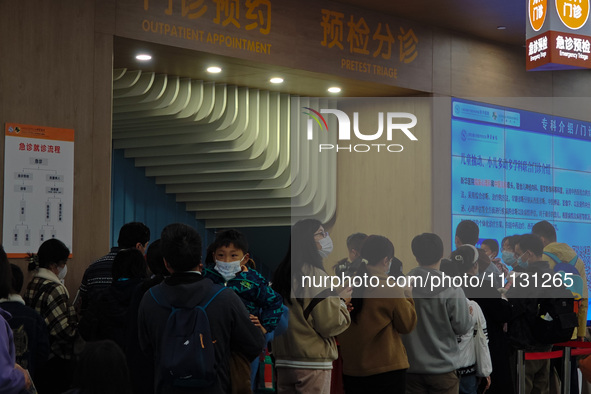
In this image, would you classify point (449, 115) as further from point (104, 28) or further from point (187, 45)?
point (104, 28)

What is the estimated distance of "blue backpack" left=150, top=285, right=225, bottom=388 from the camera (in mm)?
3439

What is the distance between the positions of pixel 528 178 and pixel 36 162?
4.00m

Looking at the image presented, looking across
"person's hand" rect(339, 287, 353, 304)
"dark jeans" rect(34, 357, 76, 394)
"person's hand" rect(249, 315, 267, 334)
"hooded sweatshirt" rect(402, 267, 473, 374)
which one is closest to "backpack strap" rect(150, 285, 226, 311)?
"person's hand" rect(249, 315, 267, 334)

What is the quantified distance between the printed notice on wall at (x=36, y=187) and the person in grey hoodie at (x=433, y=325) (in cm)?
244

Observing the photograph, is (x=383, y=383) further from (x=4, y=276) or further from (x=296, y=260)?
(x=4, y=276)

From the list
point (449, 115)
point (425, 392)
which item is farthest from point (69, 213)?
point (449, 115)

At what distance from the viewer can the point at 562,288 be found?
19.7 ft

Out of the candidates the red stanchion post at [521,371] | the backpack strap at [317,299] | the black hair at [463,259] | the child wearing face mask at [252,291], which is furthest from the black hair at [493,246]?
the child wearing face mask at [252,291]

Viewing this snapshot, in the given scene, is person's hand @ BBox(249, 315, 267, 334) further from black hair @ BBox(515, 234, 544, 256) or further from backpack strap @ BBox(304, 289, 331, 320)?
black hair @ BBox(515, 234, 544, 256)

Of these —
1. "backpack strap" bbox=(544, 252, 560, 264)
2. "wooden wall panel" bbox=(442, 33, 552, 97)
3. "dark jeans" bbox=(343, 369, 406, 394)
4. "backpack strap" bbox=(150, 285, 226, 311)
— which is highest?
"wooden wall panel" bbox=(442, 33, 552, 97)

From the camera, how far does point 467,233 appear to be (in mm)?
7340

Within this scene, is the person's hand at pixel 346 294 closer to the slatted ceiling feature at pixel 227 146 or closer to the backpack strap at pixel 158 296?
the backpack strap at pixel 158 296

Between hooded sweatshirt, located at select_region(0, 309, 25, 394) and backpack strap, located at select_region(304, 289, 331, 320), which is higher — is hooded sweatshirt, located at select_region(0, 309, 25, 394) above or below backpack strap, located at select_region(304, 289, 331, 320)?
below

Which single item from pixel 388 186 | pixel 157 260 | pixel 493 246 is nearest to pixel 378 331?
pixel 157 260
